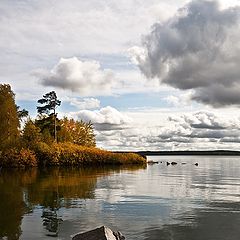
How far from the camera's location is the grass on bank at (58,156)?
89438mm

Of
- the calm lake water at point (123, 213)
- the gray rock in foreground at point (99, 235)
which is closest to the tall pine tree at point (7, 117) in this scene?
the calm lake water at point (123, 213)

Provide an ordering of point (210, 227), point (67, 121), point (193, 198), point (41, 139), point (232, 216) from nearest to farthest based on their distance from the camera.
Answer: point (210, 227) → point (232, 216) → point (193, 198) → point (41, 139) → point (67, 121)

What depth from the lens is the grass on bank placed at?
89438 millimetres

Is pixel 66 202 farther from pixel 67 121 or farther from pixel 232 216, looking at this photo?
pixel 67 121

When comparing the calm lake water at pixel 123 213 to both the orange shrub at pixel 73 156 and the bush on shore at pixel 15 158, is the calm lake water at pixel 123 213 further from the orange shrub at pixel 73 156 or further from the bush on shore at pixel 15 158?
the orange shrub at pixel 73 156

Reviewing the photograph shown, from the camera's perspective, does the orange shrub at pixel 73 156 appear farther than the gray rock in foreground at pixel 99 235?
Yes

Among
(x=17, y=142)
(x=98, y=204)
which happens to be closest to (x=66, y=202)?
(x=98, y=204)

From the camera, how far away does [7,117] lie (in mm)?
79500

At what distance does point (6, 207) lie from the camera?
106ft

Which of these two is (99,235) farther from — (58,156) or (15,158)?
(58,156)

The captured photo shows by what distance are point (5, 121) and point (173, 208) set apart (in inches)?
2101

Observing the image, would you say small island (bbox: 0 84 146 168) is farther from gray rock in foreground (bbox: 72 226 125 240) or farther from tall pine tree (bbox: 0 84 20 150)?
gray rock in foreground (bbox: 72 226 125 240)

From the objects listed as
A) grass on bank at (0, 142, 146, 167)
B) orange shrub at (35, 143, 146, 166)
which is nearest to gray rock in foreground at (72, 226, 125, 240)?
grass on bank at (0, 142, 146, 167)

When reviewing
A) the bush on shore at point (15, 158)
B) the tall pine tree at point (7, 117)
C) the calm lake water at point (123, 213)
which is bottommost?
the calm lake water at point (123, 213)
